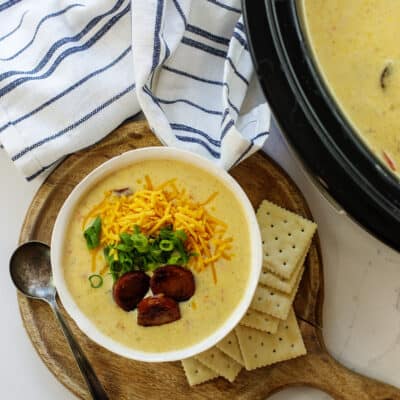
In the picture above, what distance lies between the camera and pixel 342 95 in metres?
1.21

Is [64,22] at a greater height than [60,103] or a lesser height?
greater

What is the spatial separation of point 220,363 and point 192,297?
0.66 ft

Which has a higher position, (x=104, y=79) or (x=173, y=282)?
(x=104, y=79)

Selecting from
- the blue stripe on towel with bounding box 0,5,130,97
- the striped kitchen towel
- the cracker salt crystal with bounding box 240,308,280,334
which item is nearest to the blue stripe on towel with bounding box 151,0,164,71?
the striped kitchen towel

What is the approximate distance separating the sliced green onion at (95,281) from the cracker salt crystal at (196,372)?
26 cm

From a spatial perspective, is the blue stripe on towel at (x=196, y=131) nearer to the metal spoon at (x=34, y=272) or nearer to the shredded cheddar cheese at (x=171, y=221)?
the shredded cheddar cheese at (x=171, y=221)

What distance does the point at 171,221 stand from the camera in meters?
1.36

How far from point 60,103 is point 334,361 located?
30.2 inches

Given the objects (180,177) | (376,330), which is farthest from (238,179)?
(376,330)

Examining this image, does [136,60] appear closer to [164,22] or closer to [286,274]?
[164,22]

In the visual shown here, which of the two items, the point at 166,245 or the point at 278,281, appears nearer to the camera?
the point at 166,245

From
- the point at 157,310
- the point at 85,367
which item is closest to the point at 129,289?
the point at 157,310

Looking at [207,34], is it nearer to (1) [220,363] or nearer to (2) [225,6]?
(2) [225,6]

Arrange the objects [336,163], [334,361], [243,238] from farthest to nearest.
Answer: [334,361]
[243,238]
[336,163]
